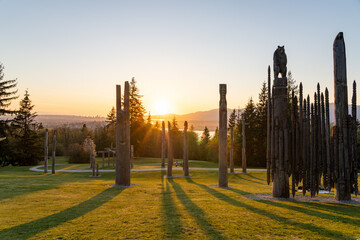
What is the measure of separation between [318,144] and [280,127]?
1.33 metres

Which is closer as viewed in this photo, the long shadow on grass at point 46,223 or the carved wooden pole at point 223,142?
the long shadow on grass at point 46,223

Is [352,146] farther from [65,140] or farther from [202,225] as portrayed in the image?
[65,140]

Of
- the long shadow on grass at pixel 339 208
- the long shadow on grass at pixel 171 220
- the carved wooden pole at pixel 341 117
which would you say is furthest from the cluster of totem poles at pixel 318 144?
the long shadow on grass at pixel 171 220

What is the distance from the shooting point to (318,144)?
993 centimetres

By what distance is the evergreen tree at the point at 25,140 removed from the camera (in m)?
41.9

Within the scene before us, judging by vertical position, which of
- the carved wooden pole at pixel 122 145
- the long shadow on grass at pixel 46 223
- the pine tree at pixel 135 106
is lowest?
the long shadow on grass at pixel 46 223

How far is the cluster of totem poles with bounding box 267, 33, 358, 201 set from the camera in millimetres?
9820

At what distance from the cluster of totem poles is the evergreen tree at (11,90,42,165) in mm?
39801

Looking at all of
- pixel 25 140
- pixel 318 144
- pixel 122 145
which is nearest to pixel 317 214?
pixel 318 144

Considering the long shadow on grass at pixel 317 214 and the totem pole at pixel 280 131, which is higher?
the totem pole at pixel 280 131

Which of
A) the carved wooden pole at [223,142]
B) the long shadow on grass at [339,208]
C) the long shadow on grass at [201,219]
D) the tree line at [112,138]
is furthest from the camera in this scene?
the tree line at [112,138]

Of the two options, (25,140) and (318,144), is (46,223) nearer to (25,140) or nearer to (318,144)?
(318,144)

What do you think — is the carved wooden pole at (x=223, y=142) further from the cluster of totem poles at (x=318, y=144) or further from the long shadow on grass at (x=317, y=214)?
the long shadow on grass at (x=317, y=214)

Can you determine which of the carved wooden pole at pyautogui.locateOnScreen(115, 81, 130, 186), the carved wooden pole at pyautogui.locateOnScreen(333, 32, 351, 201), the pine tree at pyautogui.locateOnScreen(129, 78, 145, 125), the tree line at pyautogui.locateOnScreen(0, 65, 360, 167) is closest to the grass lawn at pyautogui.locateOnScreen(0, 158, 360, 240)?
the carved wooden pole at pyautogui.locateOnScreen(333, 32, 351, 201)
